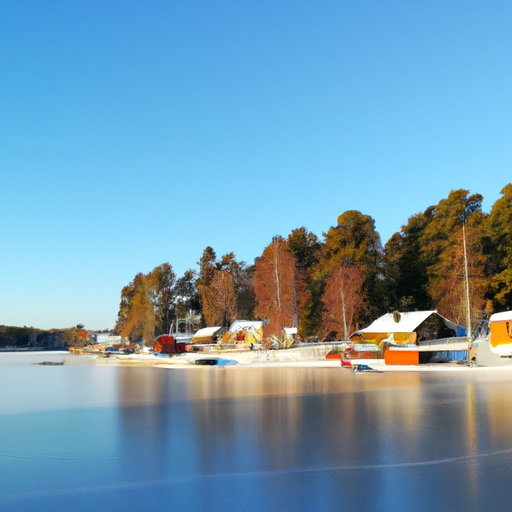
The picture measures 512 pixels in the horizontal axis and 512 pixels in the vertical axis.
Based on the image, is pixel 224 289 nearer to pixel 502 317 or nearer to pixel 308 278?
pixel 308 278

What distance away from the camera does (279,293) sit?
6075 cm

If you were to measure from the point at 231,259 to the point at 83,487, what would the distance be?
282 ft

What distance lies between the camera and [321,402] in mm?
18297

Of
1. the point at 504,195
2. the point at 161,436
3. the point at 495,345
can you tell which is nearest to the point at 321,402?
the point at 161,436

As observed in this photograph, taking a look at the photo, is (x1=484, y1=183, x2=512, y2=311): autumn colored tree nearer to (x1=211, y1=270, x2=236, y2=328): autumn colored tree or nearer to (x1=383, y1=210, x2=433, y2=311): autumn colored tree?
(x1=383, y1=210, x2=433, y2=311): autumn colored tree

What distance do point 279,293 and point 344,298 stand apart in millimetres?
7785

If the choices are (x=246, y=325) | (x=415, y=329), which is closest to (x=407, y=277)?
(x=415, y=329)

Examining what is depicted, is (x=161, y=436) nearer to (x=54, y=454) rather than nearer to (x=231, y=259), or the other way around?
(x=54, y=454)

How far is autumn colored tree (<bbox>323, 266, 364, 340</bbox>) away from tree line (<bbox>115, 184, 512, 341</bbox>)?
0.31 feet

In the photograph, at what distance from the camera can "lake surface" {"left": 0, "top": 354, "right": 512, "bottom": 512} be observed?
7973 millimetres

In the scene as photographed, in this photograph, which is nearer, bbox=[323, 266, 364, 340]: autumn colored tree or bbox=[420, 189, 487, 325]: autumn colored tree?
bbox=[420, 189, 487, 325]: autumn colored tree

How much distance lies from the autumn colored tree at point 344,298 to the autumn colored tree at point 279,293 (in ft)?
15.0

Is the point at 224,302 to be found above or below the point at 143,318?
above

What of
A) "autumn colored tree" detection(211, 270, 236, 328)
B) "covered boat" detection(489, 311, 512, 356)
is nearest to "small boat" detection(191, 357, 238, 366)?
"covered boat" detection(489, 311, 512, 356)
